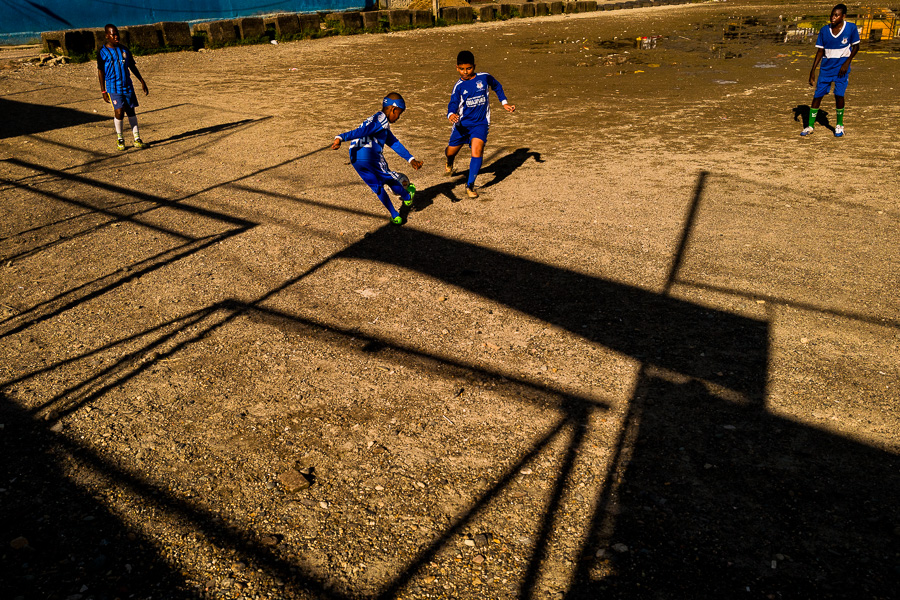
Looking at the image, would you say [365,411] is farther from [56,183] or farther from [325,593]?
[56,183]

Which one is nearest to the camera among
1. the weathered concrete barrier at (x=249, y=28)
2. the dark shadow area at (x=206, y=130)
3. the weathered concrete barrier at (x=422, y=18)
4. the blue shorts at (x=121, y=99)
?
the blue shorts at (x=121, y=99)

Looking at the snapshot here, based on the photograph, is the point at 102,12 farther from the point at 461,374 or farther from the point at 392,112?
the point at 461,374

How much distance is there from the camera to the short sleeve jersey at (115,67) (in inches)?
371

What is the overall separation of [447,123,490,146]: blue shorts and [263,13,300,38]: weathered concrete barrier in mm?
17922

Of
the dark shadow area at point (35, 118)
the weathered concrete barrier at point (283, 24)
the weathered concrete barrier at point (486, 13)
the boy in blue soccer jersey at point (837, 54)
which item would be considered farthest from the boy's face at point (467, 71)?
the weathered concrete barrier at point (486, 13)

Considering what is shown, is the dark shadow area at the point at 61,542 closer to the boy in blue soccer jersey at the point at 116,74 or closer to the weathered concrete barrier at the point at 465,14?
the boy in blue soccer jersey at the point at 116,74

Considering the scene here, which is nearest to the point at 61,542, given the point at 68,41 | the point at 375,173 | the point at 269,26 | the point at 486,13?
the point at 375,173

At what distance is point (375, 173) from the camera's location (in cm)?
684

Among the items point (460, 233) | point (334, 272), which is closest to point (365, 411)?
point (334, 272)

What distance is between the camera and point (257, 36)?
22.4 metres

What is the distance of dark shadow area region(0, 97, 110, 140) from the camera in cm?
1150

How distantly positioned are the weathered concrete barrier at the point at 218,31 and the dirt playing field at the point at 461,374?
535 inches

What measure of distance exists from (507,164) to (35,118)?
9.76 metres

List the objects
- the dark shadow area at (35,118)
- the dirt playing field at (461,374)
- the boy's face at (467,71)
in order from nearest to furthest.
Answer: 1. the dirt playing field at (461,374)
2. the boy's face at (467,71)
3. the dark shadow area at (35,118)
